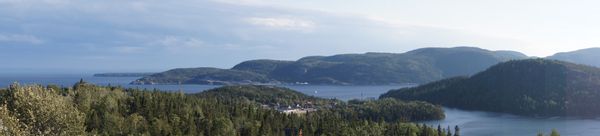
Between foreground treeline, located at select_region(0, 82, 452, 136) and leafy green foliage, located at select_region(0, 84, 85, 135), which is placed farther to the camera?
foreground treeline, located at select_region(0, 82, 452, 136)

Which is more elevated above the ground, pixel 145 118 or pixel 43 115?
pixel 43 115

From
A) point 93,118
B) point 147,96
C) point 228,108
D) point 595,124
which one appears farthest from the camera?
point 595,124

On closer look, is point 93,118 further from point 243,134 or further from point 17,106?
point 17,106

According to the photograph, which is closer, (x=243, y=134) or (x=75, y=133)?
(x=75, y=133)

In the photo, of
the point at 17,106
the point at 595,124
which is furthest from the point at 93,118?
the point at 595,124

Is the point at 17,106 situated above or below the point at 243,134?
above

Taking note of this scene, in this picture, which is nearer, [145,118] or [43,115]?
[43,115]

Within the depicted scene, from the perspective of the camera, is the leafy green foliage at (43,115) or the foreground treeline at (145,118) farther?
the foreground treeline at (145,118)

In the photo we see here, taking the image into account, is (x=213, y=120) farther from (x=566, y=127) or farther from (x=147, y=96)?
(x=566, y=127)

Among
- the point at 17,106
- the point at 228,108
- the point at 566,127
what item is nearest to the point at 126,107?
the point at 228,108

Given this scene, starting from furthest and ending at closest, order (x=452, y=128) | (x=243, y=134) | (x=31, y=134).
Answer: (x=452, y=128) → (x=243, y=134) → (x=31, y=134)
